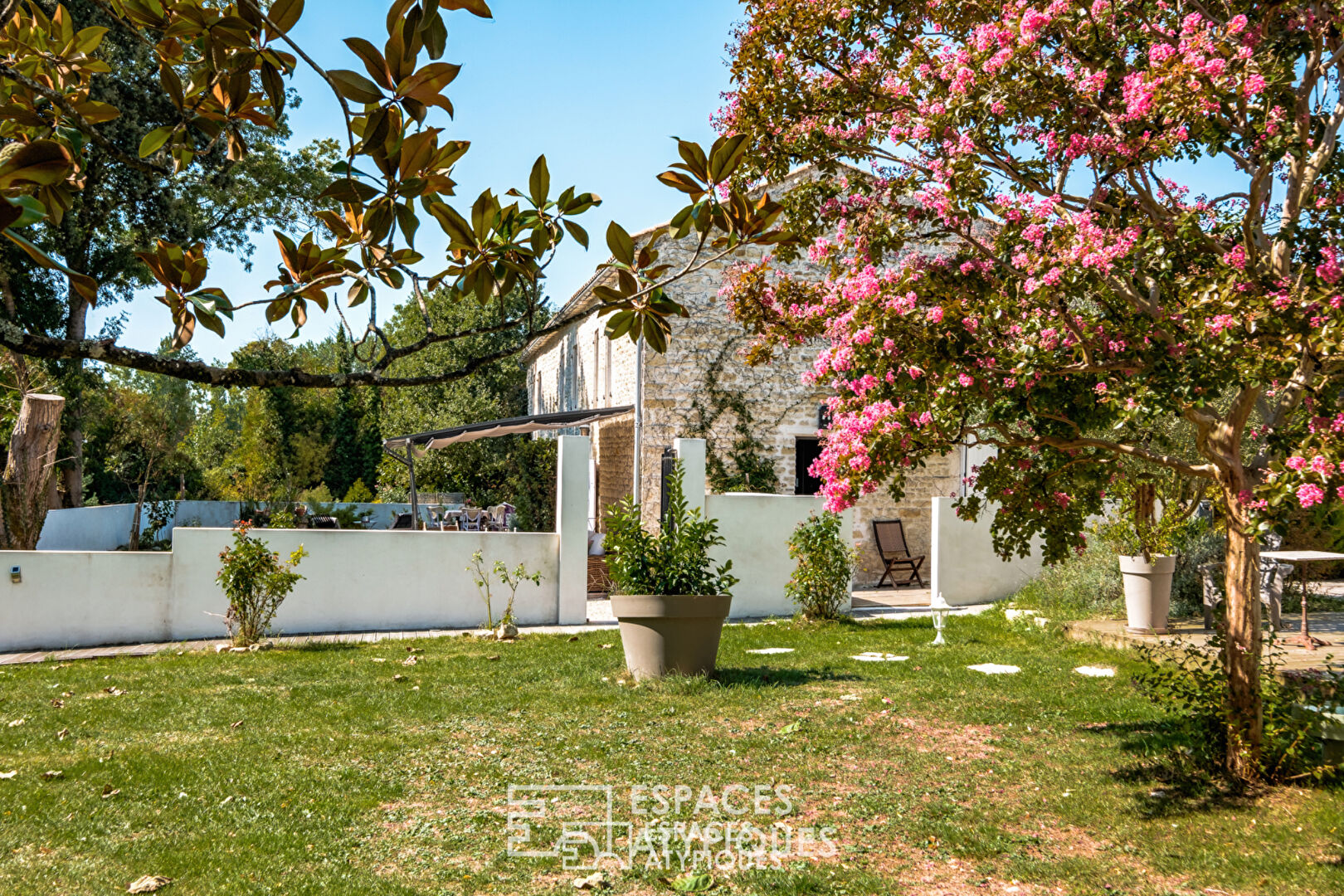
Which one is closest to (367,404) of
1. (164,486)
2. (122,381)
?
(164,486)

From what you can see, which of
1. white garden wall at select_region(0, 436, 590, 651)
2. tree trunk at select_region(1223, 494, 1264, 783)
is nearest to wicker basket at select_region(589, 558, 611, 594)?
white garden wall at select_region(0, 436, 590, 651)

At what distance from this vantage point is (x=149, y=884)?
151 inches

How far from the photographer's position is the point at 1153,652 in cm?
825

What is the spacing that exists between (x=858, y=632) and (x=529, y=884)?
759 cm

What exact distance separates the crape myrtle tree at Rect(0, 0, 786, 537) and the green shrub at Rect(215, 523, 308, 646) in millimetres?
8293

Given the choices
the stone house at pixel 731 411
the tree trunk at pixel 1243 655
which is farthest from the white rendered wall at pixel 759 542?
the tree trunk at pixel 1243 655

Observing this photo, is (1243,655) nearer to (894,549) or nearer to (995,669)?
(995,669)

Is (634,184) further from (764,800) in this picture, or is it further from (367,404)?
(367,404)

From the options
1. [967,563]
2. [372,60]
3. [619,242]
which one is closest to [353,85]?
[372,60]

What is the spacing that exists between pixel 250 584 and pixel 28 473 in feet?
15.8

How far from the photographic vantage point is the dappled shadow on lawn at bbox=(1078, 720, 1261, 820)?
15.6ft

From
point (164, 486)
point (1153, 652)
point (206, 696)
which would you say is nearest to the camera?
point (206, 696)

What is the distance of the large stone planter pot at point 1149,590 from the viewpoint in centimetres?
952

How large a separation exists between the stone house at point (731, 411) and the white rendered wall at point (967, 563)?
1.54 meters
